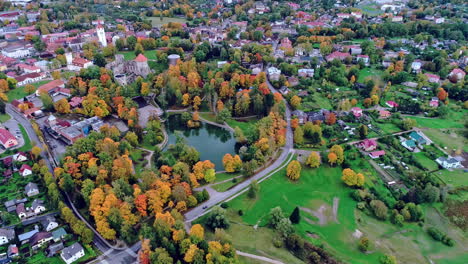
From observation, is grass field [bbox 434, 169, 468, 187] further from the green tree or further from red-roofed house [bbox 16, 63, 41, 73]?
red-roofed house [bbox 16, 63, 41, 73]

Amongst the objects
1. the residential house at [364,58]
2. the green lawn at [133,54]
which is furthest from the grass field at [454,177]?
the green lawn at [133,54]

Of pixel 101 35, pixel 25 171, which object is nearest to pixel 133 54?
pixel 101 35

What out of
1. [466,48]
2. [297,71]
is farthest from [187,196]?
[466,48]

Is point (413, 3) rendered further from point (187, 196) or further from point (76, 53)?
point (187, 196)

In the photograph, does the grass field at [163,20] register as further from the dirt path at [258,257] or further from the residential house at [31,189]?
the dirt path at [258,257]

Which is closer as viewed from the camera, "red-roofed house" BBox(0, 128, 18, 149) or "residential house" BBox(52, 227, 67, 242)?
"residential house" BBox(52, 227, 67, 242)

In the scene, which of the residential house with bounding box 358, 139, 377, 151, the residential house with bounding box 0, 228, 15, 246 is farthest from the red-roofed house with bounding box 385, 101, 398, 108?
the residential house with bounding box 0, 228, 15, 246

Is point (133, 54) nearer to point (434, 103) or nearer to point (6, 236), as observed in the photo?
point (6, 236)
